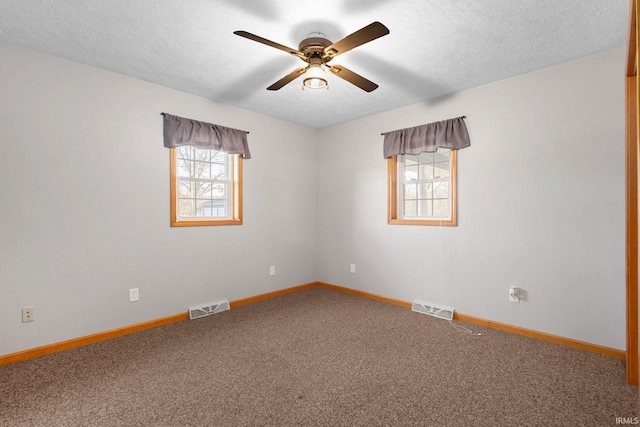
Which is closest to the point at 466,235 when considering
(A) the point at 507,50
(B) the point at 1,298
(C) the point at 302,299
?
(A) the point at 507,50

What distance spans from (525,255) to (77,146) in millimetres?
4313

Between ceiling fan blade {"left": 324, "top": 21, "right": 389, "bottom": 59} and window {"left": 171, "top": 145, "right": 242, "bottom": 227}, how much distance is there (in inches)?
83.9

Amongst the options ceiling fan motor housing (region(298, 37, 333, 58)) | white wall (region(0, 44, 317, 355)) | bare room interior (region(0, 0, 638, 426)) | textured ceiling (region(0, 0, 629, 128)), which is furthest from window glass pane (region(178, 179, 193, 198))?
ceiling fan motor housing (region(298, 37, 333, 58))

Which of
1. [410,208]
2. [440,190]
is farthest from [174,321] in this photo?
[440,190]

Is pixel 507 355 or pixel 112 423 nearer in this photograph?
pixel 112 423

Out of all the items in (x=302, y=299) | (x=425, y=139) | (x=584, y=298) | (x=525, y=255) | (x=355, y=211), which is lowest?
(x=302, y=299)

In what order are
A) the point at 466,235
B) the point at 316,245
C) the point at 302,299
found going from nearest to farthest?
the point at 466,235 → the point at 302,299 → the point at 316,245

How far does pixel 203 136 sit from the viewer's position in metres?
3.48

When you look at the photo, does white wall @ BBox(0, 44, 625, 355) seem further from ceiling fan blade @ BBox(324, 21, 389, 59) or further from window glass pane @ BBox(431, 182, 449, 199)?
ceiling fan blade @ BBox(324, 21, 389, 59)

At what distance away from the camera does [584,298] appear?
2615mm

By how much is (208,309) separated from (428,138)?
10.8 feet

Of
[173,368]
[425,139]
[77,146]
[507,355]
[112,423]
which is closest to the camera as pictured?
[112,423]

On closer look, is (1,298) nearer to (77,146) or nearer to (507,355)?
(77,146)

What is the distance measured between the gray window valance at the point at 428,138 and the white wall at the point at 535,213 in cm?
9
